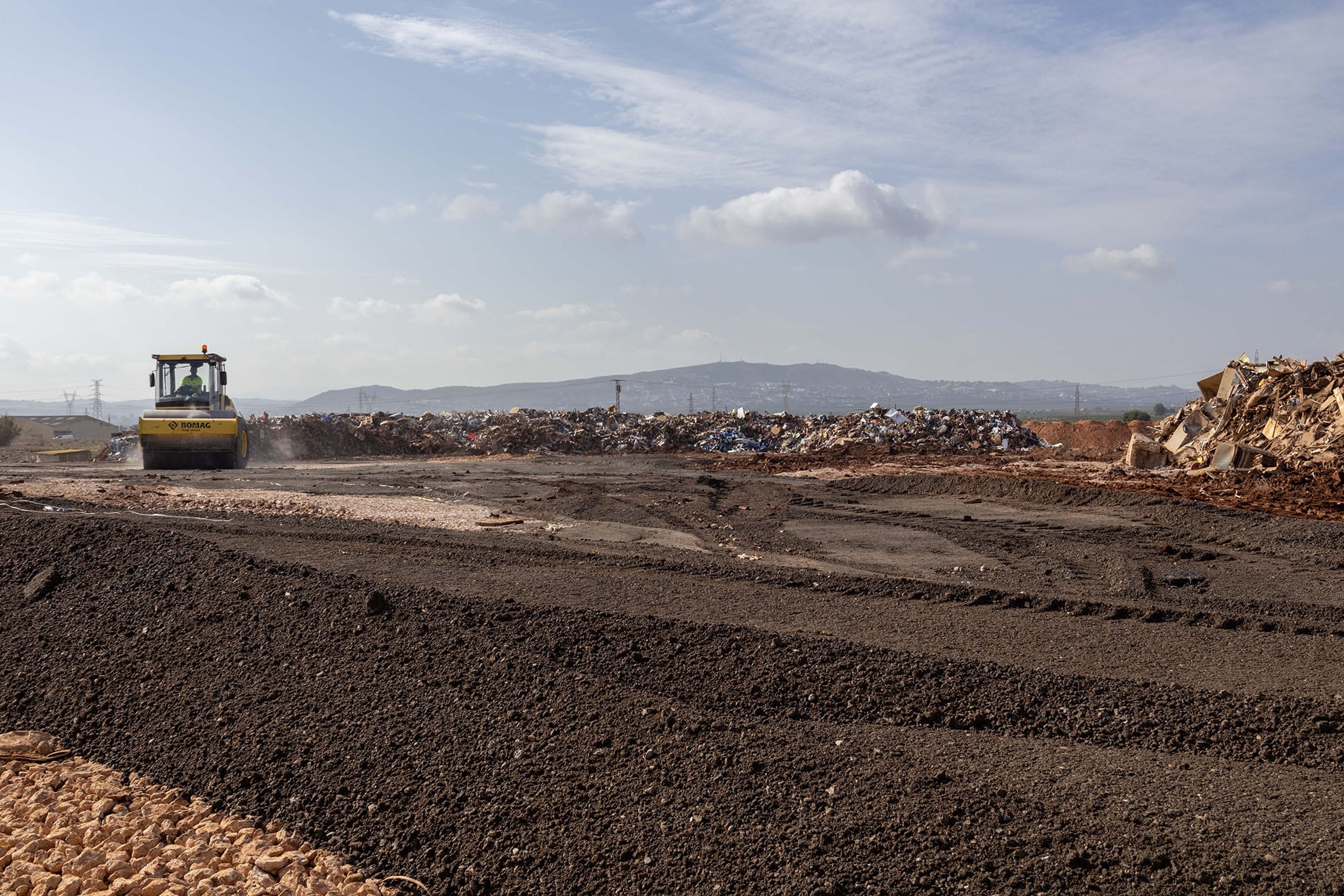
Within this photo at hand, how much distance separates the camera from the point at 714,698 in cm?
568

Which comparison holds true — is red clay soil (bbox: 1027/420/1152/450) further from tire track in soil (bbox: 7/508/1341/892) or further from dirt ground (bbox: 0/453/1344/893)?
tire track in soil (bbox: 7/508/1341/892)

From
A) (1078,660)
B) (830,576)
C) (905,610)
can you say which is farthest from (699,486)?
(1078,660)

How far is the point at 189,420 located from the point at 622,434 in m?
16.8

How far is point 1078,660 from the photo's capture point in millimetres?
6527

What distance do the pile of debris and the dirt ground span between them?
7.09 m

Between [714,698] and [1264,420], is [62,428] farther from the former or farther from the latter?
[714,698]

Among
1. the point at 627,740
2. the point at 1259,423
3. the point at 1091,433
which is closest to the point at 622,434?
the point at 1091,433

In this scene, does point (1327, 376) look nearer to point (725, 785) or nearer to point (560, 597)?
point (560, 597)

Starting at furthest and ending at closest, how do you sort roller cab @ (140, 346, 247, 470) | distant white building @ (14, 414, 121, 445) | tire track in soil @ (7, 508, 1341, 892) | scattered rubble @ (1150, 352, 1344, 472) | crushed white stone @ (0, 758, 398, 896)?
distant white building @ (14, 414, 121, 445) < roller cab @ (140, 346, 247, 470) < scattered rubble @ (1150, 352, 1344, 472) < crushed white stone @ (0, 758, 398, 896) < tire track in soil @ (7, 508, 1341, 892)

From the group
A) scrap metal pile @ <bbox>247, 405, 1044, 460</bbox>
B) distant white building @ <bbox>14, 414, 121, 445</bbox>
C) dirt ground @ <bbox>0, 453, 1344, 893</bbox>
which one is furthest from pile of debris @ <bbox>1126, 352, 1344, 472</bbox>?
distant white building @ <bbox>14, 414, 121, 445</bbox>

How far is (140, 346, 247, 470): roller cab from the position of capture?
20625mm

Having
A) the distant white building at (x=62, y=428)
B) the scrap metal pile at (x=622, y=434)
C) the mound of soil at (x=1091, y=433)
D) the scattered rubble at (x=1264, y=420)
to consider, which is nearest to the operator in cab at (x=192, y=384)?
the scrap metal pile at (x=622, y=434)

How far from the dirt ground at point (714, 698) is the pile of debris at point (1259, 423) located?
7.09m

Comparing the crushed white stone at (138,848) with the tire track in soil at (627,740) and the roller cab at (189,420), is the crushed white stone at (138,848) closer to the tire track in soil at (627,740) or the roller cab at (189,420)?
the tire track in soil at (627,740)
